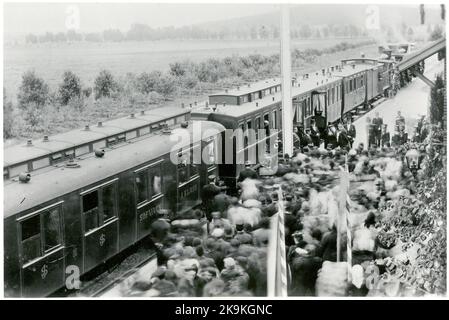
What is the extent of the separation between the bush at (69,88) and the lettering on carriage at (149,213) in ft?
4.73

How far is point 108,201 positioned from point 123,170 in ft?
1.26

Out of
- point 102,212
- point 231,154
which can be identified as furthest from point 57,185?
point 231,154

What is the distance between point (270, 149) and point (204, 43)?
1466 millimetres

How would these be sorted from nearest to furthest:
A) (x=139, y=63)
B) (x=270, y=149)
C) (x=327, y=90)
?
(x=139, y=63), (x=270, y=149), (x=327, y=90)

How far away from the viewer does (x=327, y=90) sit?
7363mm

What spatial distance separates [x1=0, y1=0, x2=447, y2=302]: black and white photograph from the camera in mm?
5766

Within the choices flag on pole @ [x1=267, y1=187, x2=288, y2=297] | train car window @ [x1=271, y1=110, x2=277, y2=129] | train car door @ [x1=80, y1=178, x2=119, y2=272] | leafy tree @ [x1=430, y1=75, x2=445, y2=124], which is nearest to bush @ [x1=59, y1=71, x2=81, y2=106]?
train car door @ [x1=80, y1=178, x2=119, y2=272]

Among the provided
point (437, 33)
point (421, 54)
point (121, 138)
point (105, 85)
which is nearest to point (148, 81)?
point (105, 85)

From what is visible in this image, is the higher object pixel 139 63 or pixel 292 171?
pixel 139 63

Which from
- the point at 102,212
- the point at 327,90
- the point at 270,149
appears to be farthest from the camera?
the point at 327,90

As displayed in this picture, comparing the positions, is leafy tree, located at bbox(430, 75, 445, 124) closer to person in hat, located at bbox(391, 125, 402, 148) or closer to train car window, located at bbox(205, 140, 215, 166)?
person in hat, located at bbox(391, 125, 402, 148)

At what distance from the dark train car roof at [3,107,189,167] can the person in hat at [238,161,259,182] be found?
3.12 feet

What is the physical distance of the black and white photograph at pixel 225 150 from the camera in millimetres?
5766
